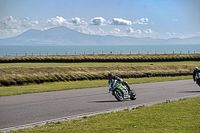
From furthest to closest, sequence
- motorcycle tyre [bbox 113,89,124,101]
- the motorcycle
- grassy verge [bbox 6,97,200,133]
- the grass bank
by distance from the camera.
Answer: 1. the grass bank
2. motorcycle tyre [bbox 113,89,124,101]
3. the motorcycle
4. grassy verge [bbox 6,97,200,133]

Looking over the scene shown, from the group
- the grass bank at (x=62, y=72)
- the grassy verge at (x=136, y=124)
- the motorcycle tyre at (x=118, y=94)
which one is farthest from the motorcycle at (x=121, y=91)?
the grass bank at (x=62, y=72)

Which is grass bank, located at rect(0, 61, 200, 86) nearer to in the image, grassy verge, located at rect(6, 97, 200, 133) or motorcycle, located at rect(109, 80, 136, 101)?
motorcycle, located at rect(109, 80, 136, 101)

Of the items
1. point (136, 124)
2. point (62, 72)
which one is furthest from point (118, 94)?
point (62, 72)

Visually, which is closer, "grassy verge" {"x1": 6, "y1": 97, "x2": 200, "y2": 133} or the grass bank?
"grassy verge" {"x1": 6, "y1": 97, "x2": 200, "y2": 133}

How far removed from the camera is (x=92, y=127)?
375 inches

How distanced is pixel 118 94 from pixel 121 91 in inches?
8.5

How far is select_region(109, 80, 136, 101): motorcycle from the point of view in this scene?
16672mm

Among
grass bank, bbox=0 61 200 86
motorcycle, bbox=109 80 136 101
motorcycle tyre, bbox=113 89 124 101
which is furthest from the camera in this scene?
grass bank, bbox=0 61 200 86

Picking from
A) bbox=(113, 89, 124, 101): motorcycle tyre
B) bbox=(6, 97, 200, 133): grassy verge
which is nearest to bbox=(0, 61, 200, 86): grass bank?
bbox=(113, 89, 124, 101): motorcycle tyre

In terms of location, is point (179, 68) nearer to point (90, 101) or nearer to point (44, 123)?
point (90, 101)

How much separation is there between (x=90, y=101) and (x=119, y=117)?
5.56 m

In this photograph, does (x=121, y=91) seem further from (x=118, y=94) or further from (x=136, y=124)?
(x=136, y=124)

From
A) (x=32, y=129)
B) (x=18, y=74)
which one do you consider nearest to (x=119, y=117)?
(x=32, y=129)

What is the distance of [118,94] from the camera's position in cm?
1697
